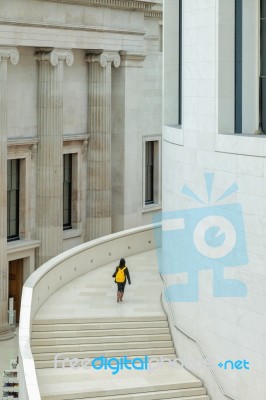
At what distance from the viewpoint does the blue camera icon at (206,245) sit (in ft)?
87.6

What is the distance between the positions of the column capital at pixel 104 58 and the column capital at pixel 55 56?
215 cm

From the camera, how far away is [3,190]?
4191 cm

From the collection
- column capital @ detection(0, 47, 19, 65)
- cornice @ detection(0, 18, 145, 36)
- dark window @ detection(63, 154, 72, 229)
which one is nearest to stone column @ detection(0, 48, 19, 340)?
column capital @ detection(0, 47, 19, 65)

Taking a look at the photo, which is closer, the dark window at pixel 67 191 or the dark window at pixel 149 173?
the dark window at pixel 67 191

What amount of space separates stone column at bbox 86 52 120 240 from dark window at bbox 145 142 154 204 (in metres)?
5.73

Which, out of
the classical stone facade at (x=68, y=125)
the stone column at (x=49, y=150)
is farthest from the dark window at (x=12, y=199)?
the stone column at (x=49, y=150)

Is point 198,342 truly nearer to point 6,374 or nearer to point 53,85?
point 6,374

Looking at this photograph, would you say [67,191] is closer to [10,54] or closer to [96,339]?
[10,54]

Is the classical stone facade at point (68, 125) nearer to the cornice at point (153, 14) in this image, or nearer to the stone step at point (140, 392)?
the cornice at point (153, 14)

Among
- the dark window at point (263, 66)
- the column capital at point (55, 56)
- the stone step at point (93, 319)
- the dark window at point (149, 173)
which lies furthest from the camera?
the dark window at point (149, 173)

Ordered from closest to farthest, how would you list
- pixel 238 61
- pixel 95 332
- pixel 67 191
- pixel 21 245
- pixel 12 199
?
pixel 238 61 < pixel 95 332 < pixel 21 245 < pixel 12 199 < pixel 67 191

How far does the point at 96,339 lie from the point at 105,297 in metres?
3.39

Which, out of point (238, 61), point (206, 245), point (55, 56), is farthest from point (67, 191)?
point (238, 61)

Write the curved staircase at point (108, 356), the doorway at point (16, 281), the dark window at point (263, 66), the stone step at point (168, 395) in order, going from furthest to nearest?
the doorway at point (16, 281), the curved staircase at point (108, 356), the stone step at point (168, 395), the dark window at point (263, 66)
